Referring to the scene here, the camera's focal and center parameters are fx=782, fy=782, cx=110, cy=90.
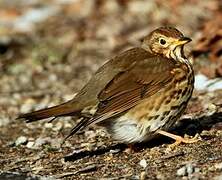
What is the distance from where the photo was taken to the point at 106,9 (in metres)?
12.6

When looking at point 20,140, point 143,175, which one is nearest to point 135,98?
point 143,175

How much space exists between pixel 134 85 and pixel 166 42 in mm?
580

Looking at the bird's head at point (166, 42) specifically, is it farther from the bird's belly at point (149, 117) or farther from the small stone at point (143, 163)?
the small stone at point (143, 163)

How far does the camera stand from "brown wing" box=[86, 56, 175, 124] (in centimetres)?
636

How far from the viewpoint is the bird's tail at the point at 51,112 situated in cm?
634

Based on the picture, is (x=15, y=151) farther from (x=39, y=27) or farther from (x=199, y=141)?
(x=39, y=27)

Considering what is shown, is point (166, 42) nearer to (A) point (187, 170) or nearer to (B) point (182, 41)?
(B) point (182, 41)

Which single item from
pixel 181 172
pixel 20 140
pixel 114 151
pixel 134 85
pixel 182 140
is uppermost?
pixel 20 140

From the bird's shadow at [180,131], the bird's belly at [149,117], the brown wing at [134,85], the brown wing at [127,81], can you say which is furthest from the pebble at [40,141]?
the brown wing at [134,85]

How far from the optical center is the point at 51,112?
6.38 metres

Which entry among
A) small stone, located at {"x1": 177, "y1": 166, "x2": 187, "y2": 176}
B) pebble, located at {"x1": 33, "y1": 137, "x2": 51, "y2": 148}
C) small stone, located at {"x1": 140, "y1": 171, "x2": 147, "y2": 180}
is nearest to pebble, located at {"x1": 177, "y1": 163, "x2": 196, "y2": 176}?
small stone, located at {"x1": 177, "y1": 166, "x2": 187, "y2": 176}

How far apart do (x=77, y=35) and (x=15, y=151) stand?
4755mm

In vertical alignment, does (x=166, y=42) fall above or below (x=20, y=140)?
above

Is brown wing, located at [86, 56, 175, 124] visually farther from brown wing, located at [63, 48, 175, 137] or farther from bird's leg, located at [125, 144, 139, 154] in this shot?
bird's leg, located at [125, 144, 139, 154]
